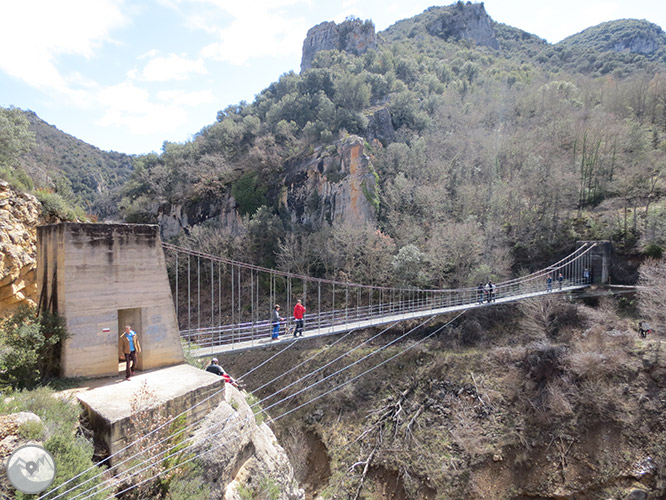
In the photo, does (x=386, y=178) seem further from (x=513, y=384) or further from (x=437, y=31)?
(x=437, y=31)

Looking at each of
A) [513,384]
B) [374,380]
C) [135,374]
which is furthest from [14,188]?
[513,384]

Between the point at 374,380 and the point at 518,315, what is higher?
the point at 518,315

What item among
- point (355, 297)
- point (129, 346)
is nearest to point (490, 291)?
point (355, 297)

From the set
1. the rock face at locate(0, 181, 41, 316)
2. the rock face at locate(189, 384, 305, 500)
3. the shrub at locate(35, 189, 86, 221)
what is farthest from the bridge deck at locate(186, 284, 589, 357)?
the shrub at locate(35, 189, 86, 221)

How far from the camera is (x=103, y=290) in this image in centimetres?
641

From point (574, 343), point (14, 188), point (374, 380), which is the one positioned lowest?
point (374, 380)

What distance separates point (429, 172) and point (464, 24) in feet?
188

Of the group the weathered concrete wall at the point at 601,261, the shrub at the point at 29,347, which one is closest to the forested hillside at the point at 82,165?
the shrub at the point at 29,347

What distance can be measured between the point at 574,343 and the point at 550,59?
62.6 meters

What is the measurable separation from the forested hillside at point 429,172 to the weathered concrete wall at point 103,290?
491 inches

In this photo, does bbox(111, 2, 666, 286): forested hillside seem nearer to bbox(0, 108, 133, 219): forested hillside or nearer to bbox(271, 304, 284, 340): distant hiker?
bbox(0, 108, 133, 219): forested hillside

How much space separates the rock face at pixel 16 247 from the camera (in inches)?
298

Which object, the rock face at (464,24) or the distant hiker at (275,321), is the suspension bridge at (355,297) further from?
the rock face at (464,24)

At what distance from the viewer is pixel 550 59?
195 ft
